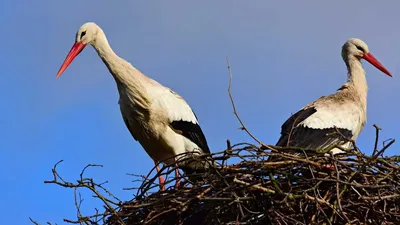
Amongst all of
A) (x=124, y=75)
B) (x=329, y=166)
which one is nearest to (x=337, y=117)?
(x=124, y=75)

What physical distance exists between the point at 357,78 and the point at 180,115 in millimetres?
1883

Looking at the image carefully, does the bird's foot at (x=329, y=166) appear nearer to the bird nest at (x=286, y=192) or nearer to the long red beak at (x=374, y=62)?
the bird nest at (x=286, y=192)

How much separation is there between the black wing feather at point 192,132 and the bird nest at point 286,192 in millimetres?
1834

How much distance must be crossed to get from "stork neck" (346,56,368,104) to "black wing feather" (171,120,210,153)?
150cm

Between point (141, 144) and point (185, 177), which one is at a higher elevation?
point (141, 144)

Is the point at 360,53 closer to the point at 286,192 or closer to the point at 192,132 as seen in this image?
the point at 192,132

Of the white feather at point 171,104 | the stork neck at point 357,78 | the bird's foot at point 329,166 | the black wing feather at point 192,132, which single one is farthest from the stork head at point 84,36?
the bird's foot at point 329,166

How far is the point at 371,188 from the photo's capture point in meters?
5.52

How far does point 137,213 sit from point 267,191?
0.96 meters

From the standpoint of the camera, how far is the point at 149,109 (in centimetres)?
759

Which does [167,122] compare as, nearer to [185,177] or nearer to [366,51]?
[185,177]

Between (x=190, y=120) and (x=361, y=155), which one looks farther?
(x=190, y=120)

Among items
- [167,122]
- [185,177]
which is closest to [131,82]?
[167,122]

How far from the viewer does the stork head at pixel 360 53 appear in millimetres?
8984
